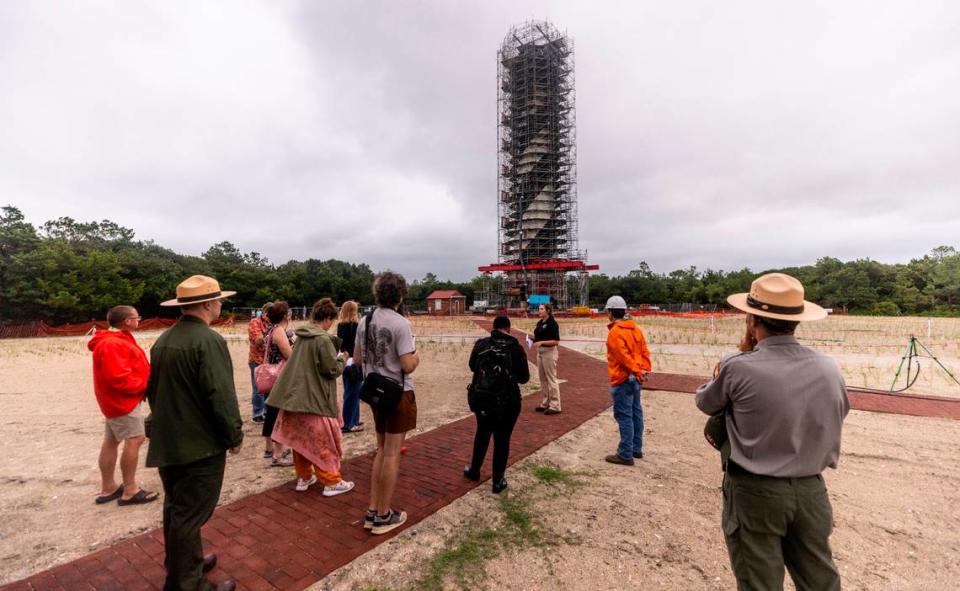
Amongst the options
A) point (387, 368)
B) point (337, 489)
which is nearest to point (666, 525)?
point (387, 368)

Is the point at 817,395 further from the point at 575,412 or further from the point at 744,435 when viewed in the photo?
the point at 575,412

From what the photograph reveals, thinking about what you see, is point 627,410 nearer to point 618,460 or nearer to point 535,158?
point 618,460

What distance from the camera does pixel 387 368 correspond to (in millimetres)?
3344

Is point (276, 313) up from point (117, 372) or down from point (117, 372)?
up

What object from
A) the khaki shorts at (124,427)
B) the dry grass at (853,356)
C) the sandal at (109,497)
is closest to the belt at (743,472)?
the khaki shorts at (124,427)

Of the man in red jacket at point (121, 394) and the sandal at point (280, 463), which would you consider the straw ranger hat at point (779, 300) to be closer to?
the man in red jacket at point (121, 394)

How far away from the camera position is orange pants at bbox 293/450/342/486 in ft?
13.5

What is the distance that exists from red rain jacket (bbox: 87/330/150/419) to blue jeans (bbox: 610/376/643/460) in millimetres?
4827

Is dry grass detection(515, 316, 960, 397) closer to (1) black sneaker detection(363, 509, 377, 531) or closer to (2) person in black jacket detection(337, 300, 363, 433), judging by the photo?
(2) person in black jacket detection(337, 300, 363, 433)

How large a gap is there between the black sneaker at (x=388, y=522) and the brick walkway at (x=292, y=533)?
48mm

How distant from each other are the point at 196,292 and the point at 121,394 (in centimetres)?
198

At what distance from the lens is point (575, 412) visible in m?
7.42

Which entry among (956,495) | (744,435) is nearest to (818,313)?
(744,435)

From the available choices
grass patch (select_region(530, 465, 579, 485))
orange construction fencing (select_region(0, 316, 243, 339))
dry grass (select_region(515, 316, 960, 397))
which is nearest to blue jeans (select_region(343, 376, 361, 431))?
grass patch (select_region(530, 465, 579, 485))
